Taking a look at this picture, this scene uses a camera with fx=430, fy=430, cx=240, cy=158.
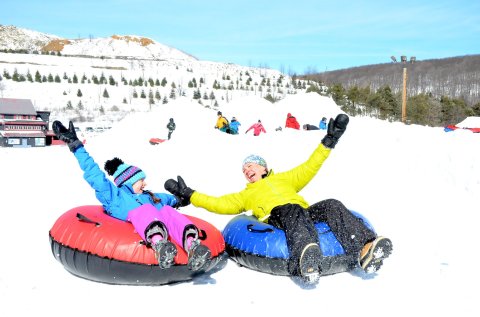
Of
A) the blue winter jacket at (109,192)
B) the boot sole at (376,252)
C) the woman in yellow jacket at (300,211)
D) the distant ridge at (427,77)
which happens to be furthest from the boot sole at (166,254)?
the distant ridge at (427,77)

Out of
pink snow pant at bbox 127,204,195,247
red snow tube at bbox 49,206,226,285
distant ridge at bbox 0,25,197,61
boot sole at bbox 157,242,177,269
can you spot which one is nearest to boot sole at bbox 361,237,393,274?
red snow tube at bbox 49,206,226,285

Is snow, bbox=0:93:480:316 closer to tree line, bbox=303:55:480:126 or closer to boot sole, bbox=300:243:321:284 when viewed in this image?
boot sole, bbox=300:243:321:284

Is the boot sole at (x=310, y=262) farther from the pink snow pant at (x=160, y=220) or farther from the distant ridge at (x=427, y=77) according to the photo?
the distant ridge at (x=427, y=77)

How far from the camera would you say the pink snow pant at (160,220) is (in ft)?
12.3

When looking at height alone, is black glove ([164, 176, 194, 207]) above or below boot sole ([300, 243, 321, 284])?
above

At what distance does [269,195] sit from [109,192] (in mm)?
1607

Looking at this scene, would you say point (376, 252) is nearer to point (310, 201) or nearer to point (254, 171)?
point (254, 171)

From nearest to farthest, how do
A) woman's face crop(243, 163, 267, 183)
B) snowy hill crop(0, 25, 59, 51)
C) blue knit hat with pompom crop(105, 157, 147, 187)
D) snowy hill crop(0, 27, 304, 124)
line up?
1. blue knit hat with pompom crop(105, 157, 147, 187)
2. woman's face crop(243, 163, 267, 183)
3. snowy hill crop(0, 27, 304, 124)
4. snowy hill crop(0, 25, 59, 51)

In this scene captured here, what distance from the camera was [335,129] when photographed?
4.48 meters

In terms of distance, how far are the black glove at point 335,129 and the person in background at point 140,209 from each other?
1696mm

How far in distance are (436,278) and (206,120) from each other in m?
19.6

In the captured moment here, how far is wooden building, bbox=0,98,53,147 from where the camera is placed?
60.5ft

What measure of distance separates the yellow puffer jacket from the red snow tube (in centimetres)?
65

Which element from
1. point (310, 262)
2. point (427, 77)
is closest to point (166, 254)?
point (310, 262)
